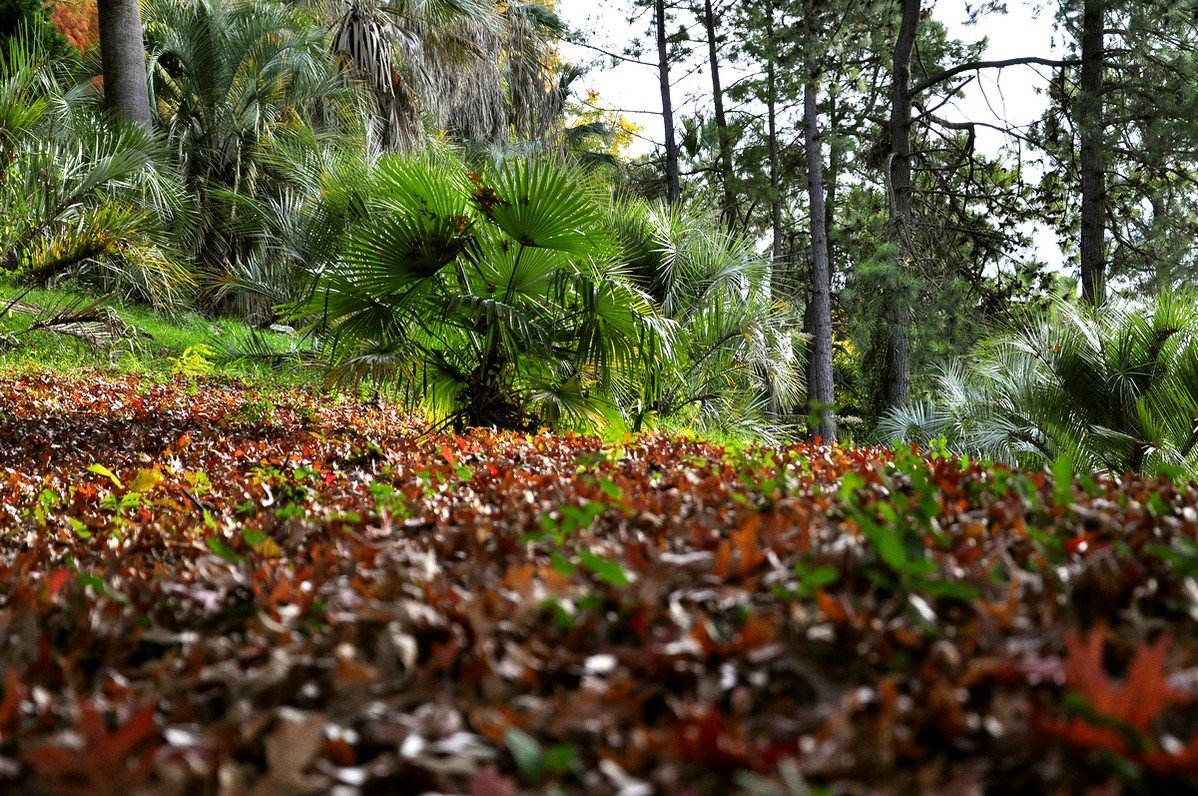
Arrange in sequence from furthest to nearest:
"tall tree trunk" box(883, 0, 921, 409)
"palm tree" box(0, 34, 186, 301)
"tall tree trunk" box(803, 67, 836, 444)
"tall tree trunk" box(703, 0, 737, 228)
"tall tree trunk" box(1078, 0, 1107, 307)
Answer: "tall tree trunk" box(703, 0, 737, 228) < "tall tree trunk" box(803, 67, 836, 444) < "tall tree trunk" box(883, 0, 921, 409) < "tall tree trunk" box(1078, 0, 1107, 307) < "palm tree" box(0, 34, 186, 301)

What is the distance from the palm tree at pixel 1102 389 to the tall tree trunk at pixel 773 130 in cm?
598

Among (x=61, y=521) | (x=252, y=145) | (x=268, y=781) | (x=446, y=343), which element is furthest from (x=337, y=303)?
(x=252, y=145)

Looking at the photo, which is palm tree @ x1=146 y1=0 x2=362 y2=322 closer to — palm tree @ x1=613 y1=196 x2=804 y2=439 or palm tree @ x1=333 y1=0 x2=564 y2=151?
palm tree @ x1=333 y1=0 x2=564 y2=151

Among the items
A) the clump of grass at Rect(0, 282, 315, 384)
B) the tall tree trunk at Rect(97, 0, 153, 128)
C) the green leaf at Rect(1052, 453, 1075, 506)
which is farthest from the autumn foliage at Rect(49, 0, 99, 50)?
the green leaf at Rect(1052, 453, 1075, 506)

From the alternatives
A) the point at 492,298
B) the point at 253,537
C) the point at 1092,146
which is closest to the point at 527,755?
the point at 253,537

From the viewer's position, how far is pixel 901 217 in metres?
13.5

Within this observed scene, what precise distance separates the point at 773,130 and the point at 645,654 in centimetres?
1902

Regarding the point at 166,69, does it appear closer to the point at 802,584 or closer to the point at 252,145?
the point at 252,145

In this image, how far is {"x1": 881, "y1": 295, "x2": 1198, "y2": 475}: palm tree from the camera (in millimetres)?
6211

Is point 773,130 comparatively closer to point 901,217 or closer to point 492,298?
point 901,217

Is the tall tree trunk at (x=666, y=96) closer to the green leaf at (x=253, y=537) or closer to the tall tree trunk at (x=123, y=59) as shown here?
the tall tree trunk at (x=123, y=59)

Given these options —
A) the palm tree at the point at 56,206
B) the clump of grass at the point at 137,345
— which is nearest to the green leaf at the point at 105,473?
the palm tree at the point at 56,206

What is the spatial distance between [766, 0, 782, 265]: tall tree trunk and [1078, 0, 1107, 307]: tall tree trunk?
4198mm

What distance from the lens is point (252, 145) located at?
50.2 feet
